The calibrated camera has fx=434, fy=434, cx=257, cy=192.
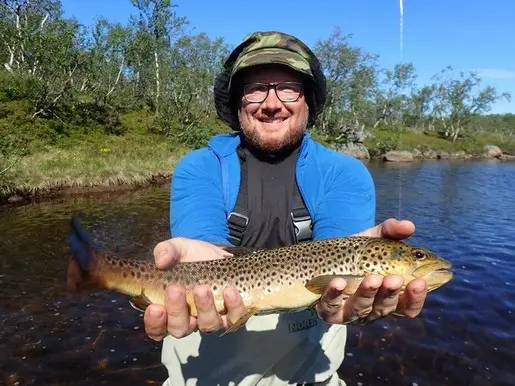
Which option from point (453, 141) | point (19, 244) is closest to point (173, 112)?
point (19, 244)

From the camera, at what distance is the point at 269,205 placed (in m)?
3.87

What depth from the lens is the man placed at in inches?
138

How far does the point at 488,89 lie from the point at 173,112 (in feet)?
231

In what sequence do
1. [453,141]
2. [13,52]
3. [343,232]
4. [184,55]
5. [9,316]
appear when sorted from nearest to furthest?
[343,232]
[9,316]
[13,52]
[184,55]
[453,141]

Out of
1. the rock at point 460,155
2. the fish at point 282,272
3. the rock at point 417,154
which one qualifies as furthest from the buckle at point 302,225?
the rock at point 460,155

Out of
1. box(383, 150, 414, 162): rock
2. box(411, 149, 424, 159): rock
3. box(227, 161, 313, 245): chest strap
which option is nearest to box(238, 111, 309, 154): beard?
box(227, 161, 313, 245): chest strap

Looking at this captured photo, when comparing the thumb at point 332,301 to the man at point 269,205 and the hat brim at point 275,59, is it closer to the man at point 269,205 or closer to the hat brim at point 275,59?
the man at point 269,205

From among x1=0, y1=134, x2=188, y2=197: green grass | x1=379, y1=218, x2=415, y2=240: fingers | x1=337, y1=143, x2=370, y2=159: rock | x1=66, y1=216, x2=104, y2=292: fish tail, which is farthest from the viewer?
x1=337, y1=143, x2=370, y2=159: rock

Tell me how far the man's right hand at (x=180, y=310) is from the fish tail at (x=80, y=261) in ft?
1.36

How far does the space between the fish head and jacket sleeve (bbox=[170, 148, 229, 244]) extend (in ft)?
3.95

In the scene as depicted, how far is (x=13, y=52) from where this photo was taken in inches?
1708

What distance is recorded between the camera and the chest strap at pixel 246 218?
12.4 ft

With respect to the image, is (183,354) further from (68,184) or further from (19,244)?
(68,184)

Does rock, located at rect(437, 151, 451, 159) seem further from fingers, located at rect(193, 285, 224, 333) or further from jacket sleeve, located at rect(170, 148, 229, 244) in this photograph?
fingers, located at rect(193, 285, 224, 333)
